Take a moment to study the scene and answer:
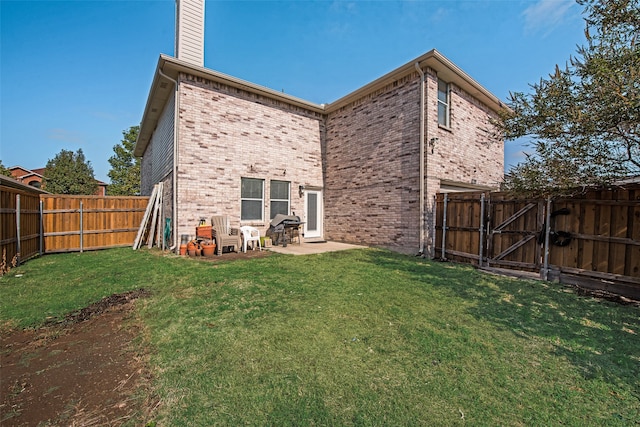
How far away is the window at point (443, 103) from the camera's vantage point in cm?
922

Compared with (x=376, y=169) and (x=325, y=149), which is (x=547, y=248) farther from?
(x=325, y=149)

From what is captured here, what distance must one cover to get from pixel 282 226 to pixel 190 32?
7.59 m

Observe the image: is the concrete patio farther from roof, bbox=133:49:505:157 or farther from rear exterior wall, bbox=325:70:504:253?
roof, bbox=133:49:505:157

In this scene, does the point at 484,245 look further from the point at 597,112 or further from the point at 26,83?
the point at 26,83

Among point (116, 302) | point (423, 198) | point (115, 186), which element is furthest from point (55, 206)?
point (115, 186)

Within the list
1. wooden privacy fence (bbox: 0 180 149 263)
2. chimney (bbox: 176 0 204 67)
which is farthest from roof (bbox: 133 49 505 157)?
wooden privacy fence (bbox: 0 180 149 263)

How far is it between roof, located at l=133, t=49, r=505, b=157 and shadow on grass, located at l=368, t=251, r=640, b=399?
172 inches

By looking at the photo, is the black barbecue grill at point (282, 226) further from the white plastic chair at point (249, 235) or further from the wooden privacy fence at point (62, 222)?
the wooden privacy fence at point (62, 222)

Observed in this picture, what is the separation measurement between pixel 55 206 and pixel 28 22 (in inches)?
208

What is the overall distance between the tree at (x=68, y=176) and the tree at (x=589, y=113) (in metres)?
38.1

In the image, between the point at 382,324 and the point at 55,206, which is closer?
the point at 382,324

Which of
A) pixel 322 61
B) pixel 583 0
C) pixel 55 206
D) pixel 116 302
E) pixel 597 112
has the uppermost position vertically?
pixel 322 61

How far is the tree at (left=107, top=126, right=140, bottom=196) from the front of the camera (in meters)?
29.7

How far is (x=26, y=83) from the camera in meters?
8.96
